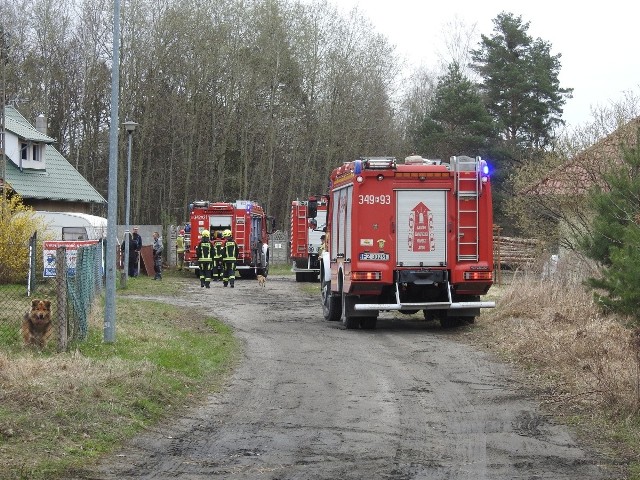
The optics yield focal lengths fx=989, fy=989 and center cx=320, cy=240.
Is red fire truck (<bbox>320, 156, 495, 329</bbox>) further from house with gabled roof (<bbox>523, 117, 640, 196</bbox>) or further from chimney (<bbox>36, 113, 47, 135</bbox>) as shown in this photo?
chimney (<bbox>36, 113, 47, 135</bbox>)

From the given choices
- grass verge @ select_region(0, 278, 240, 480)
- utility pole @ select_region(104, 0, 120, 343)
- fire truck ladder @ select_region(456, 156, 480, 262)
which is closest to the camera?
grass verge @ select_region(0, 278, 240, 480)

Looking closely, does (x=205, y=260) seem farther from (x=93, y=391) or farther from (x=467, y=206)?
(x=93, y=391)

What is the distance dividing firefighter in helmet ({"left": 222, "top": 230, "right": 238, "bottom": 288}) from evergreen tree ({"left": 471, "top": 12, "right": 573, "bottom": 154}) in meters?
26.6

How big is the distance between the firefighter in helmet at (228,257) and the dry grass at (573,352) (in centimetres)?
1141

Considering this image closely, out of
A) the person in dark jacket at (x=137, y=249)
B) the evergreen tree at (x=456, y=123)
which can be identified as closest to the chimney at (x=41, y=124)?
the person in dark jacket at (x=137, y=249)

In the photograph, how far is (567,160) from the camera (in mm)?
27578

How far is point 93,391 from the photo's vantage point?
9.71 m

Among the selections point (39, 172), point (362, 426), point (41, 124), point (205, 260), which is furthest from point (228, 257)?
point (362, 426)

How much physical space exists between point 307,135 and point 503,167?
35.9ft

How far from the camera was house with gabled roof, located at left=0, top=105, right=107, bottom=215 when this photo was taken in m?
42.0

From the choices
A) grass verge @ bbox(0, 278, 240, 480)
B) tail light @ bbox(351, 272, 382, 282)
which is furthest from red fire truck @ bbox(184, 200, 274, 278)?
grass verge @ bbox(0, 278, 240, 480)

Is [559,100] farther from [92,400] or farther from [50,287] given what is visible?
[92,400]

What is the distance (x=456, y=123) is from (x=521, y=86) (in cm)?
411

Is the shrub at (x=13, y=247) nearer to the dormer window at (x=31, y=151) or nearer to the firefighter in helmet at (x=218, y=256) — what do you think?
the firefighter in helmet at (x=218, y=256)
